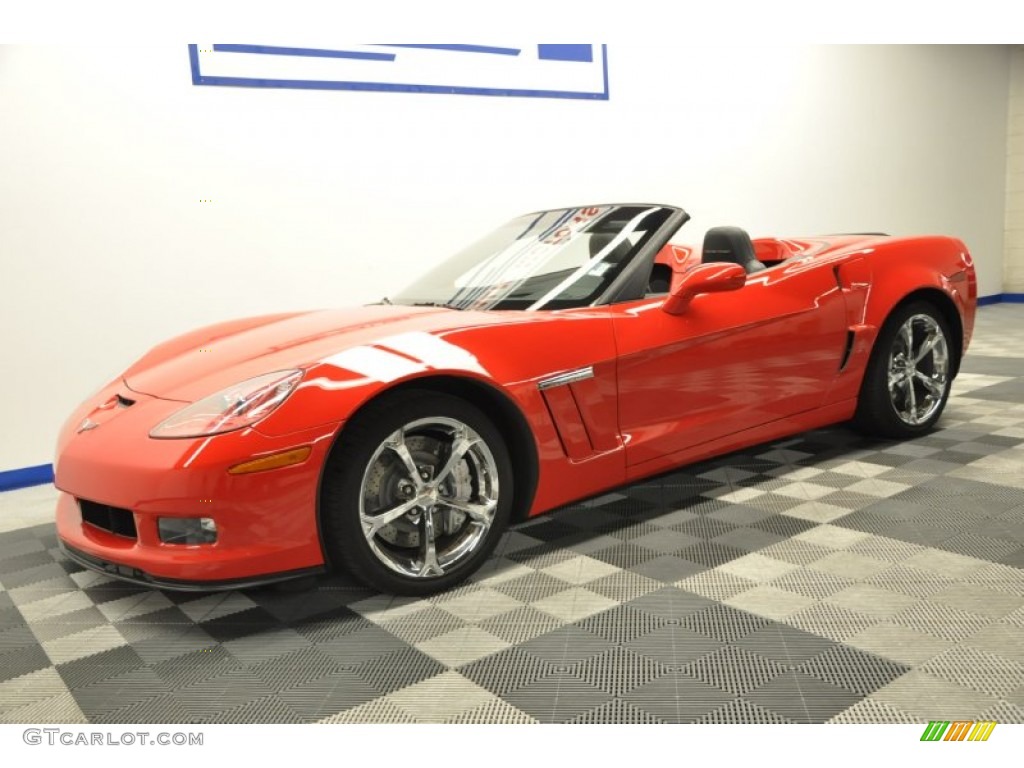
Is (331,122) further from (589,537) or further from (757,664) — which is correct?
(757,664)

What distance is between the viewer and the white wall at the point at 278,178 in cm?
436

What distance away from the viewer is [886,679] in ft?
6.17

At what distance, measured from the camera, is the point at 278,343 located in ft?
8.71

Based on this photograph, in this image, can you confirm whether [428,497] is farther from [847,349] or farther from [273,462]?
[847,349]

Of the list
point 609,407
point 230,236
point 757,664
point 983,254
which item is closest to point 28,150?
point 230,236

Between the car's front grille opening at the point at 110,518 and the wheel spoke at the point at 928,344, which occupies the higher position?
the wheel spoke at the point at 928,344

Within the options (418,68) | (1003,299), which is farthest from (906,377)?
(1003,299)

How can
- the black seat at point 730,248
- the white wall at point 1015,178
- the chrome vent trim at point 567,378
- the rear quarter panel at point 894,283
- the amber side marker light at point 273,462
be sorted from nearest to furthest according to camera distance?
the amber side marker light at point 273,462
the chrome vent trim at point 567,378
the black seat at point 730,248
the rear quarter panel at point 894,283
the white wall at point 1015,178

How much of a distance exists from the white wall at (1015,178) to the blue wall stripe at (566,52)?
7.38m

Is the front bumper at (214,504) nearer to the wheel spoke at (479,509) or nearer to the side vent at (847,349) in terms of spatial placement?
the wheel spoke at (479,509)

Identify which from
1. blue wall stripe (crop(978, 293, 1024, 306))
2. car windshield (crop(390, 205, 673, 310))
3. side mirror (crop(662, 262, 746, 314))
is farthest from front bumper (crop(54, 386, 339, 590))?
blue wall stripe (crop(978, 293, 1024, 306))

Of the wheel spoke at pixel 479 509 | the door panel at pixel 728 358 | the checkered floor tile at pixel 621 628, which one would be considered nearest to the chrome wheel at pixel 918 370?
the door panel at pixel 728 358

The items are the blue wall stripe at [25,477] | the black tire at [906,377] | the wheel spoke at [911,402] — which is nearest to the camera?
the black tire at [906,377]
